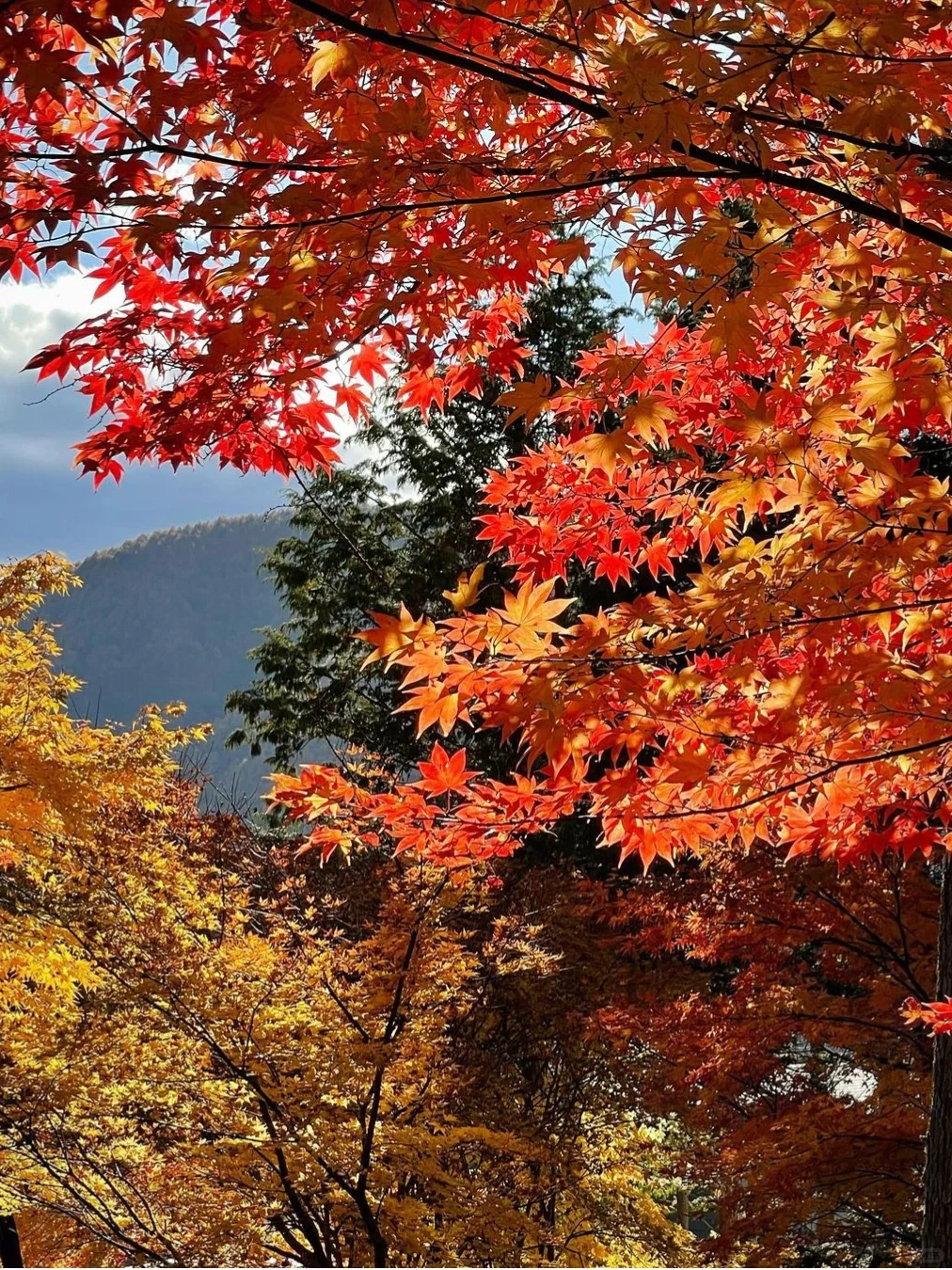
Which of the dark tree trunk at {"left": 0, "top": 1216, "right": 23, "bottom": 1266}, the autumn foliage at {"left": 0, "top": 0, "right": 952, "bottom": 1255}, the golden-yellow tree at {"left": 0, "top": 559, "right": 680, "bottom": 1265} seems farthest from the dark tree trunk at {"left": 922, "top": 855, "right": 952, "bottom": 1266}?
the dark tree trunk at {"left": 0, "top": 1216, "right": 23, "bottom": 1266}

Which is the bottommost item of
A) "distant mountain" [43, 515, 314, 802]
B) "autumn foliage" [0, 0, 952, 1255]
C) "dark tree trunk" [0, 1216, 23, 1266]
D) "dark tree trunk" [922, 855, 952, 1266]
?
"dark tree trunk" [0, 1216, 23, 1266]

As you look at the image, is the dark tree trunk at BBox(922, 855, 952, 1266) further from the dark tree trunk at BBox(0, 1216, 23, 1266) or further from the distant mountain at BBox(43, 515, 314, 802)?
the distant mountain at BBox(43, 515, 314, 802)

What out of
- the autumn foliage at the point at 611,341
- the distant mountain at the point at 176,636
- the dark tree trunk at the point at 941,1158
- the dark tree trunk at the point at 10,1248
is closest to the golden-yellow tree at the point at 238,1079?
the dark tree trunk at the point at 941,1158

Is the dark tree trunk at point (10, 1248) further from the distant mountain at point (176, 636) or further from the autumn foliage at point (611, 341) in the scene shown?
the distant mountain at point (176, 636)

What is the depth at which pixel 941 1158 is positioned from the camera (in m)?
4.27

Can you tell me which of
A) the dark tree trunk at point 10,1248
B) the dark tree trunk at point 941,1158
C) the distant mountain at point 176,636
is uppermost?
the distant mountain at point 176,636

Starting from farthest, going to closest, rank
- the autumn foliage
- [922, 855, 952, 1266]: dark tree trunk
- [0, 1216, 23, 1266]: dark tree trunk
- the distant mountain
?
the distant mountain → [0, 1216, 23, 1266]: dark tree trunk → [922, 855, 952, 1266]: dark tree trunk → the autumn foliage

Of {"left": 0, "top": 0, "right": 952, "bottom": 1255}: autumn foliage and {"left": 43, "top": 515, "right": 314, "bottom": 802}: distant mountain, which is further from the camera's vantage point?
{"left": 43, "top": 515, "right": 314, "bottom": 802}: distant mountain

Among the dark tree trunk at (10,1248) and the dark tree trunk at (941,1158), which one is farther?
the dark tree trunk at (10,1248)

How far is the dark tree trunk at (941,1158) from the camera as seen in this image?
13.8ft

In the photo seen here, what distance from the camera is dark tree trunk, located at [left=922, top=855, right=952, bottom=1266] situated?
4195 mm

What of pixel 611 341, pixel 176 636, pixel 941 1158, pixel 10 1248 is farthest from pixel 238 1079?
pixel 176 636

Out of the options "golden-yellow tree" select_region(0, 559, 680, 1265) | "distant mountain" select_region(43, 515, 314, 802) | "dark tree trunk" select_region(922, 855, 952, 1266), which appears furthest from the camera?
"distant mountain" select_region(43, 515, 314, 802)

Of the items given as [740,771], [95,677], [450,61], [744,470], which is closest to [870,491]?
[744,470]
